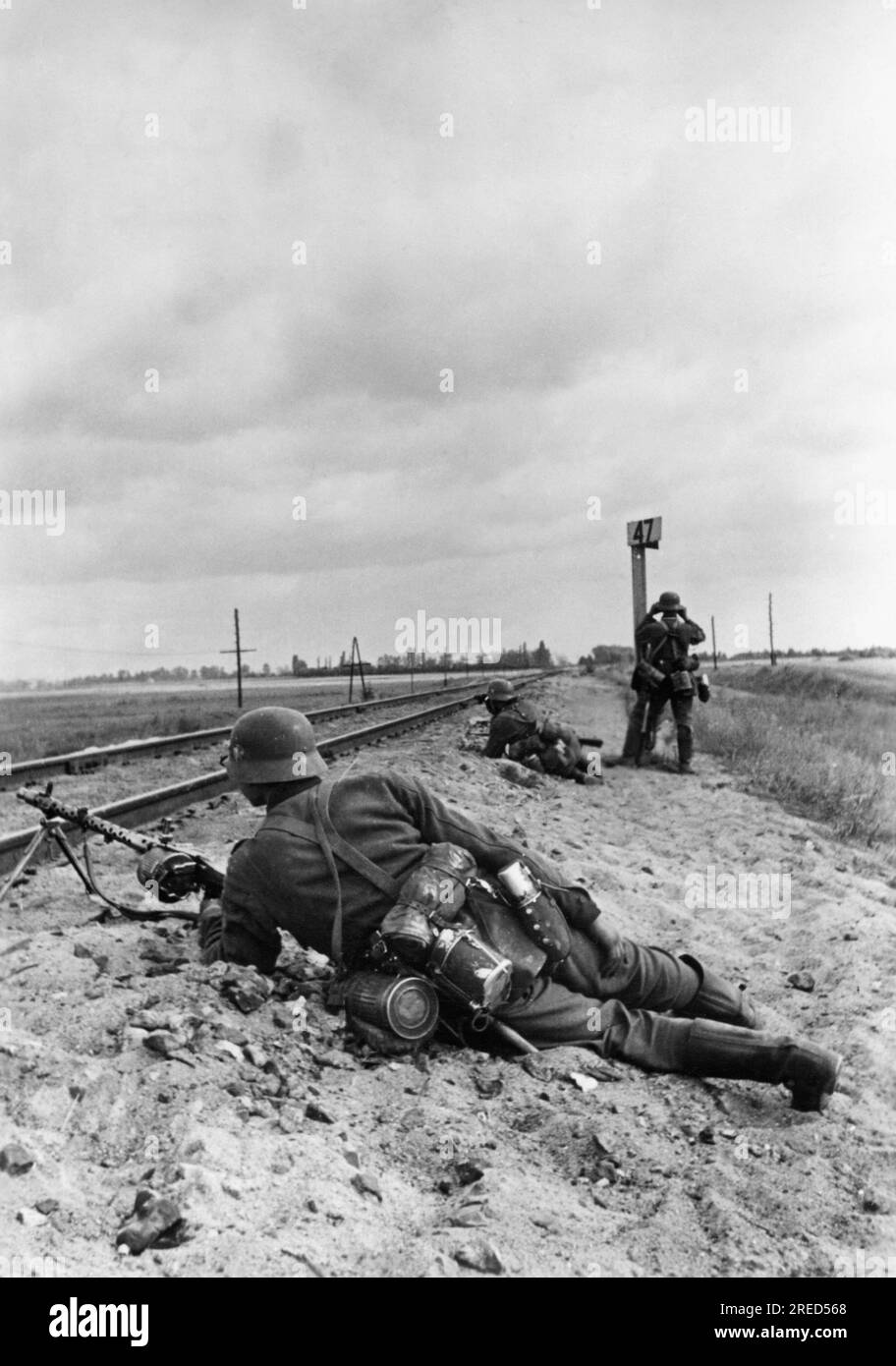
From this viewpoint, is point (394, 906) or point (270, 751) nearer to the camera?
point (394, 906)

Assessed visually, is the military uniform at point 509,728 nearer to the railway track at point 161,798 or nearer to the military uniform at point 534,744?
the military uniform at point 534,744

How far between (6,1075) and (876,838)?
8616 mm

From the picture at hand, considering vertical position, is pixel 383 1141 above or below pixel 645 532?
below

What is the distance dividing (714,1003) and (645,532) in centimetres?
1025

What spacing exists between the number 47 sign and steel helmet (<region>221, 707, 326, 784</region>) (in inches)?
419

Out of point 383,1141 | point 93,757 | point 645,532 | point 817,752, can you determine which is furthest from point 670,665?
point 383,1141

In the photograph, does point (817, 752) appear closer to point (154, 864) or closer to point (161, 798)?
point (161, 798)

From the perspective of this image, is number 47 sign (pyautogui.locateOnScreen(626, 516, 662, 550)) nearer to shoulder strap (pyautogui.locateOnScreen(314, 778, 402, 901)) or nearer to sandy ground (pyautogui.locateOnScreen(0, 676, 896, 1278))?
sandy ground (pyautogui.locateOnScreen(0, 676, 896, 1278))

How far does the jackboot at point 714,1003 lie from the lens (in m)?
4.99

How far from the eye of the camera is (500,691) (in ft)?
40.1

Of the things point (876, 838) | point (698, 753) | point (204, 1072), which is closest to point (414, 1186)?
point (204, 1072)

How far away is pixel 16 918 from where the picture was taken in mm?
6500

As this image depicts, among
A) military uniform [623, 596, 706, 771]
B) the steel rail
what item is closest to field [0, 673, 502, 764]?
the steel rail
